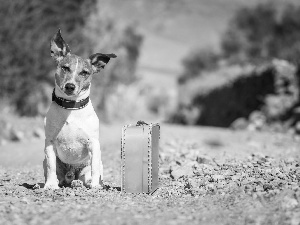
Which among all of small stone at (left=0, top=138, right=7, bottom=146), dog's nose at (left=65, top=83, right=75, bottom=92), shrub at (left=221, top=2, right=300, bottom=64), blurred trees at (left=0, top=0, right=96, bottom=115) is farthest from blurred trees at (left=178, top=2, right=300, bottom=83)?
dog's nose at (left=65, top=83, right=75, bottom=92)

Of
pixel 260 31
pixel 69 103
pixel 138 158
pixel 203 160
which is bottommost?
pixel 203 160

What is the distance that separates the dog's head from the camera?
17.5ft

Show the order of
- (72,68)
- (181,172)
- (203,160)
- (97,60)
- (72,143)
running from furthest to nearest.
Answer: (203,160)
(181,172)
(97,60)
(72,143)
(72,68)

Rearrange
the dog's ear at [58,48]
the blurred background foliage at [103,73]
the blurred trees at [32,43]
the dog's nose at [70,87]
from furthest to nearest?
1. the blurred background foliage at [103,73]
2. the blurred trees at [32,43]
3. the dog's ear at [58,48]
4. the dog's nose at [70,87]

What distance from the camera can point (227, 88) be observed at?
23.8m

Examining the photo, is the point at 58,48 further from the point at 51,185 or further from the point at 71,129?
the point at 51,185

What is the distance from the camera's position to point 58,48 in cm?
577

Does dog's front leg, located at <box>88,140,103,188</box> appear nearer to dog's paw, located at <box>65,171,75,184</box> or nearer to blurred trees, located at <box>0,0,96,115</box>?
dog's paw, located at <box>65,171,75,184</box>

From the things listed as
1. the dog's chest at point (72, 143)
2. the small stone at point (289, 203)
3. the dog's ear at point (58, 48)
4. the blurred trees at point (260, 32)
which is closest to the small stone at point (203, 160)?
the dog's chest at point (72, 143)

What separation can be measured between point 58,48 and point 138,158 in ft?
4.87

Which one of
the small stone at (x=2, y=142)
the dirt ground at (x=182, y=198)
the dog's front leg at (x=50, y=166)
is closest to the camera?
the dirt ground at (x=182, y=198)

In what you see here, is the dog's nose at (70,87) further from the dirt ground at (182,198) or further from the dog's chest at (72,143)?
the dirt ground at (182,198)

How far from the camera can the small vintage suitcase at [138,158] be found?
566cm

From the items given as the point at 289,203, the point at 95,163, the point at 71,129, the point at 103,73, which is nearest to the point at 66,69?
the point at 71,129
